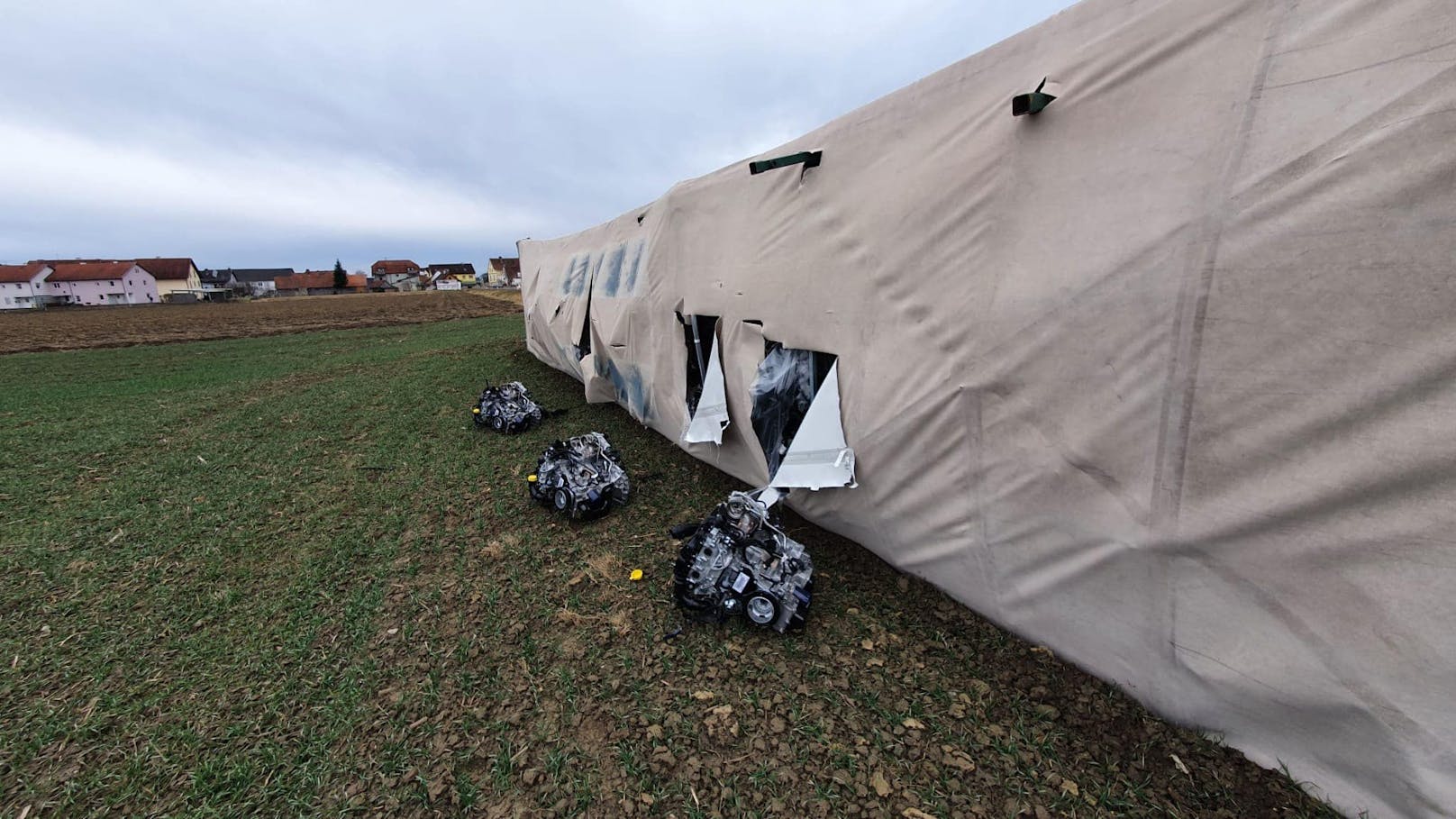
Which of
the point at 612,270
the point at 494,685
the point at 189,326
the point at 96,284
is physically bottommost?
the point at 494,685

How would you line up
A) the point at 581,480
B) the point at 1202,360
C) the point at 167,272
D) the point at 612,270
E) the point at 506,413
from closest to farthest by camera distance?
the point at 1202,360 → the point at 581,480 → the point at 506,413 → the point at 612,270 → the point at 167,272

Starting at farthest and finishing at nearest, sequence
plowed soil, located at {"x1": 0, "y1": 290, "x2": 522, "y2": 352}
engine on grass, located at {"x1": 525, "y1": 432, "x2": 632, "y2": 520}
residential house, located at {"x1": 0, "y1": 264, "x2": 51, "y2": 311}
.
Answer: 1. residential house, located at {"x1": 0, "y1": 264, "x2": 51, "y2": 311}
2. plowed soil, located at {"x1": 0, "y1": 290, "x2": 522, "y2": 352}
3. engine on grass, located at {"x1": 525, "y1": 432, "x2": 632, "y2": 520}

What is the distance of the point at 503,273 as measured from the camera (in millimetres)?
77562

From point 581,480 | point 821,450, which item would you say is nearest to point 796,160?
point 821,450

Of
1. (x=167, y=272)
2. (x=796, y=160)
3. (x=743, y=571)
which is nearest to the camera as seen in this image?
(x=743, y=571)

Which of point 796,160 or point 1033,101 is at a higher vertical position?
point 796,160

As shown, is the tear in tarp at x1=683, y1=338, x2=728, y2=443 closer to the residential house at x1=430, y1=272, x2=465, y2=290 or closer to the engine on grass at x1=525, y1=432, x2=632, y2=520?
the engine on grass at x1=525, y1=432, x2=632, y2=520

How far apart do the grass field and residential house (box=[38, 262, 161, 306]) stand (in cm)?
7983

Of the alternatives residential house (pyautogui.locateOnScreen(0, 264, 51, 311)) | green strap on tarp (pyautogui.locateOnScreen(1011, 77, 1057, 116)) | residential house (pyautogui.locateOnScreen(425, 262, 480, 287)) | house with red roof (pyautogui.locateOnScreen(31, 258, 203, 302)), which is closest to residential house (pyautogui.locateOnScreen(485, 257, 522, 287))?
residential house (pyautogui.locateOnScreen(425, 262, 480, 287))

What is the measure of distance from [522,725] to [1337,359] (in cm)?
304

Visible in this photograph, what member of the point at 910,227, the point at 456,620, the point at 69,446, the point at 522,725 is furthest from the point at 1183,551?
the point at 69,446

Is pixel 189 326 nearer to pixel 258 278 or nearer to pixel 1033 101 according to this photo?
pixel 1033 101

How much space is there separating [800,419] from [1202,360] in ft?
6.71

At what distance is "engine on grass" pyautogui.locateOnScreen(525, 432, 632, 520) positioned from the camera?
12.0 ft
